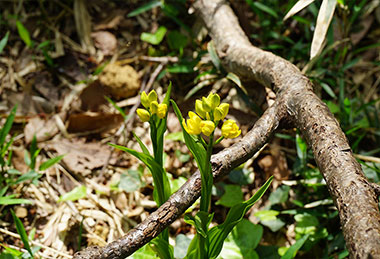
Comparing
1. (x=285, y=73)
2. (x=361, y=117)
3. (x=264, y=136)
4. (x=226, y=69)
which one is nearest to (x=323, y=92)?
(x=361, y=117)

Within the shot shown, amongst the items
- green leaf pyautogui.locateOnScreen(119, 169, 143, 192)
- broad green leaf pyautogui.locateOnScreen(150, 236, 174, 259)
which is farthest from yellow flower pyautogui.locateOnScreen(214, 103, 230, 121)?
green leaf pyautogui.locateOnScreen(119, 169, 143, 192)

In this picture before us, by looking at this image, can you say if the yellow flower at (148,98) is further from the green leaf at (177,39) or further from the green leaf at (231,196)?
the green leaf at (177,39)

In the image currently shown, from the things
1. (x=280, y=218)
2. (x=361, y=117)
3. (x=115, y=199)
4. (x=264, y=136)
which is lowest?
(x=115, y=199)

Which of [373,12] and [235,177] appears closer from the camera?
[235,177]

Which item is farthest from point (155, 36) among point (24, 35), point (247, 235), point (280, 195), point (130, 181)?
point (247, 235)

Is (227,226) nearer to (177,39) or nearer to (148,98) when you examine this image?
(148,98)

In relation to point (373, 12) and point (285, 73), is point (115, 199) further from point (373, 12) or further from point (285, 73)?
point (373, 12)

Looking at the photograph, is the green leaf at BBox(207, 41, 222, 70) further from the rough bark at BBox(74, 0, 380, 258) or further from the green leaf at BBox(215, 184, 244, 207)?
the green leaf at BBox(215, 184, 244, 207)
